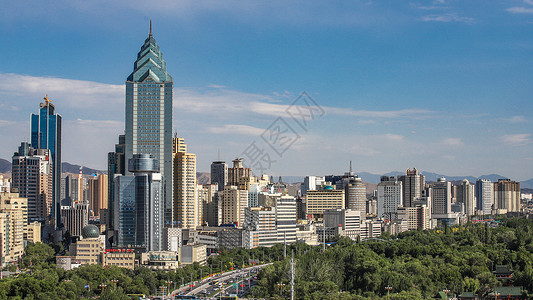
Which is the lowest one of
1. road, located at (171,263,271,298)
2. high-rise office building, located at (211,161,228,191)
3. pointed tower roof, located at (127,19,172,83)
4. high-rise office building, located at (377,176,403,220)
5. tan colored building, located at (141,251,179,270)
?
road, located at (171,263,271,298)

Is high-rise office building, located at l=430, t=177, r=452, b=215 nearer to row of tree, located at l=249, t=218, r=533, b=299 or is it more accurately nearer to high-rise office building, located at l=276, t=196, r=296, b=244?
high-rise office building, located at l=276, t=196, r=296, b=244

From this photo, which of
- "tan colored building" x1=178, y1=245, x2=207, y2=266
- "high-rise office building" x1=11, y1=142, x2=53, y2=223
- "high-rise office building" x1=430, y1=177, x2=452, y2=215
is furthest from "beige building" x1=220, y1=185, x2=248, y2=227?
"high-rise office building" x1=430, y1=177, x2=452, y2=215

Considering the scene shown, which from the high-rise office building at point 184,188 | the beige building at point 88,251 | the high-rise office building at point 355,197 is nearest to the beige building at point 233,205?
the high-rise office building at point 184,188

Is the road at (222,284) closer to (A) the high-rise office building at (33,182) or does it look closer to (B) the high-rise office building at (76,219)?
(A) the high-rise office building at (33,182)

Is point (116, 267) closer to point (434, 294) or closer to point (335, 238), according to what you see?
point (434, 294)

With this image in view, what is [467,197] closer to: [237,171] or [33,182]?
[237,171]

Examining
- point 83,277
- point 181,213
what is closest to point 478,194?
point 181,213

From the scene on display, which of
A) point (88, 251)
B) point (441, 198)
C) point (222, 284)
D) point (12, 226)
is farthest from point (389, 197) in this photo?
point (222, 284)
